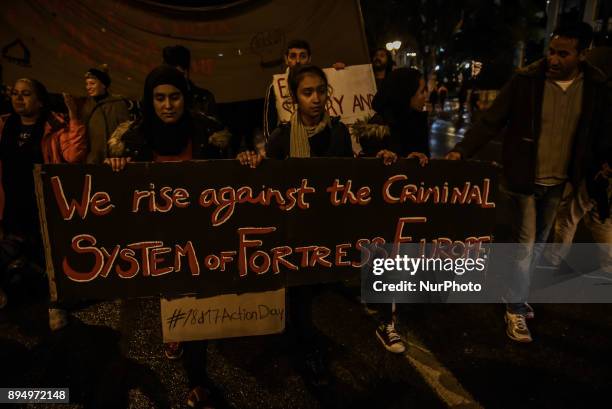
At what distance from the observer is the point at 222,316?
2.47m

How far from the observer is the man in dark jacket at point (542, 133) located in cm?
296

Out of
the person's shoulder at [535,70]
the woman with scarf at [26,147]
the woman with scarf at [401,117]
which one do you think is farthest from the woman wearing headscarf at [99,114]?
the person's shoulder at [535,70]

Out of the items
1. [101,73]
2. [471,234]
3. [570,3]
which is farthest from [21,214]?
[570,3]

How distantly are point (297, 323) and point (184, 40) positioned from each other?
3534 mm

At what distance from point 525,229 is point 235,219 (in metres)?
2.07

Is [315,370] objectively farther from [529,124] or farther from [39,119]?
[39,119]

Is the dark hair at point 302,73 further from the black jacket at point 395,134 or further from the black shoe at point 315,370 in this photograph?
the black shoe at point 315,370

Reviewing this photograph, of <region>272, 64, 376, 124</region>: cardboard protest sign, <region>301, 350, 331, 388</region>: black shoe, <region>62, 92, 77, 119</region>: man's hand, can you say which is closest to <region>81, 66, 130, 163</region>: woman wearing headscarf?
<region>62, 92, 77, 119</region>: man's hand

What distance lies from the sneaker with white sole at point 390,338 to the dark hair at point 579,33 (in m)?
2.13

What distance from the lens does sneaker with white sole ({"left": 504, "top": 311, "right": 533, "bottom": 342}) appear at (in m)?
3.05

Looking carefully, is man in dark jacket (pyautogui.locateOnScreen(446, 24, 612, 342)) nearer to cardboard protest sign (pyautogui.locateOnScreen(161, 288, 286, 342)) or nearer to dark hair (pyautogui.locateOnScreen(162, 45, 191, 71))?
cardboard protest sign (pyautogui.locateOnScreen(161, 288, 286, 342))

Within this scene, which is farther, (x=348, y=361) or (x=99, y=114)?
(x=99, y=114)

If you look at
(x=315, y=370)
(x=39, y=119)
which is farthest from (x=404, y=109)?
(x=39, y=119)

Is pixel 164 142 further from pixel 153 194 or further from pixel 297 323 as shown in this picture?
pixel 297 323
